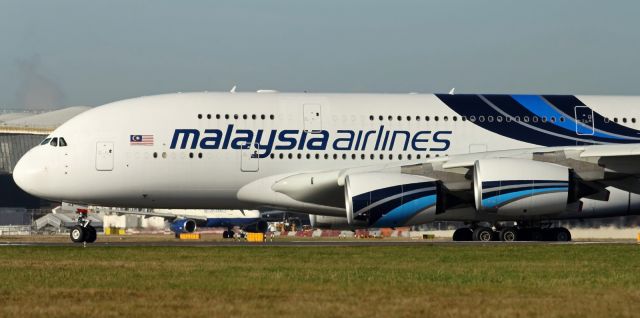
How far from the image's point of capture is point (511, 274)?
20.4m

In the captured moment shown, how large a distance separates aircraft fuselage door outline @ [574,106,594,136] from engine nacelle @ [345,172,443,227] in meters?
6.62

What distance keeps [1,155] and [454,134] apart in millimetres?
91191

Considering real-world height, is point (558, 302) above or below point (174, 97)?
below

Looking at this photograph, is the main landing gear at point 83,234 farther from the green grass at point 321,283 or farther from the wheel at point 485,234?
the wheel at point 485,234

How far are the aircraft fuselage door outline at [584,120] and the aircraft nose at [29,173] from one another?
17272mm

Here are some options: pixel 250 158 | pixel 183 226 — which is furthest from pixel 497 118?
pixel 183 226

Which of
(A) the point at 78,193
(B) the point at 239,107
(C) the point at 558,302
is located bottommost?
(C) the point at 558,302

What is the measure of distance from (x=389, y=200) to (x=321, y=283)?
50.2 ft

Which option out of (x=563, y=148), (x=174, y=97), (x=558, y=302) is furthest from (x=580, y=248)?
(x=558, y=302)

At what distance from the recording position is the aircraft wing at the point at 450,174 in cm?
3484

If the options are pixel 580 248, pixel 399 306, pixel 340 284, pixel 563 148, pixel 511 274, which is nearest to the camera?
pixel 399 306

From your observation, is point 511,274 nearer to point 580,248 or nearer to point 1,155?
point 580,248

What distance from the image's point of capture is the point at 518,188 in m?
33.8

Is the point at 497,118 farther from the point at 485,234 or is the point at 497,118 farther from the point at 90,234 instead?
the point at 90,234
